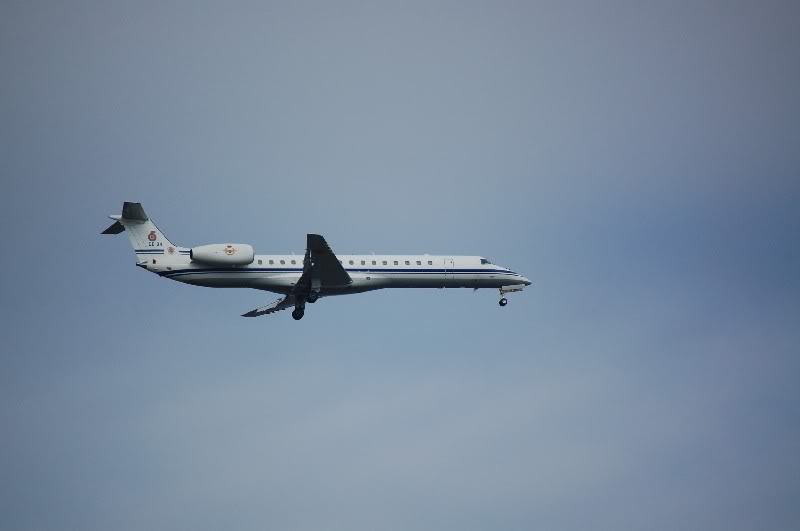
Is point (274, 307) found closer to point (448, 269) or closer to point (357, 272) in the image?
point (357, 272)

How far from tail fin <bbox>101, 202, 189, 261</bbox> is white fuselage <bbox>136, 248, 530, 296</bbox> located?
0.08 meters

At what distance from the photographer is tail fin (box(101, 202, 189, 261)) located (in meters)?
60.2

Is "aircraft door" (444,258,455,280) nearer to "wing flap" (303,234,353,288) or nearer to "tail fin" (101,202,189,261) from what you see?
"wing flap" (303,234,353,288)

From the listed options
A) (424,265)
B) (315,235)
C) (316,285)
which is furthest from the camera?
(424,265)

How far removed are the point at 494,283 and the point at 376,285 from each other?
27.9 feet

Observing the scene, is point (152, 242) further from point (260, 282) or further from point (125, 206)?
point (260, 282)

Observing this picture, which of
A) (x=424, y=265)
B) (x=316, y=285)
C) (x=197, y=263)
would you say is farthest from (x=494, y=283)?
(x=197, y=263)

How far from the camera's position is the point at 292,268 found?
63094mm

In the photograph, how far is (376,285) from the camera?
214ft

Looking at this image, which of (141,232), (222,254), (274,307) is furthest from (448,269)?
(141,232)

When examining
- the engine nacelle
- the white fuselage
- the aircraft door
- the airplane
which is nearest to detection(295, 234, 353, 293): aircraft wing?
the airplane

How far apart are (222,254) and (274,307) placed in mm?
9162

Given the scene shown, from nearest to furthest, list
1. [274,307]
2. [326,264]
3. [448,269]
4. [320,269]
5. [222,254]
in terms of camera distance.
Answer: [222,254] → [326,264] → [320,269] → [448,269] → [274,307]

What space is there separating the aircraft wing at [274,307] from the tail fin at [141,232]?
31.1ft
